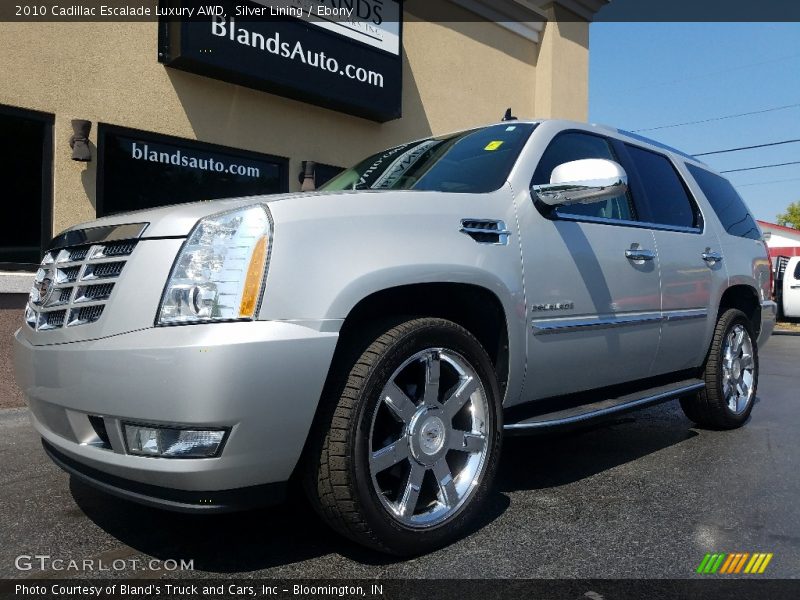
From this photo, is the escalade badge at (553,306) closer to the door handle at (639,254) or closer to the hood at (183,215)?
the door handle at (639,254)

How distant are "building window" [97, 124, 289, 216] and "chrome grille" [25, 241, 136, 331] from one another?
3.98 meters

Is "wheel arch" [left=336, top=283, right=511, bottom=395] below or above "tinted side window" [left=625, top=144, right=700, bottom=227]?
below

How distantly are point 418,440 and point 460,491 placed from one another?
32 cm

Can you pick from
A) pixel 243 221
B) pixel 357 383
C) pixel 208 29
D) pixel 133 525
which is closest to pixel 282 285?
pixel 243 221

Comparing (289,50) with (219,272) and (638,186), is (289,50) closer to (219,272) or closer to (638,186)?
(638,186)

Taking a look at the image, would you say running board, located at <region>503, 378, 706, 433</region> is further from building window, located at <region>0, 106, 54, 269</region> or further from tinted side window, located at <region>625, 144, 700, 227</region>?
building window, located at <region>0, 106, 54, 269</region>

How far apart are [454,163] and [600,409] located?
1.39 meters

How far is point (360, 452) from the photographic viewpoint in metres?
2.26

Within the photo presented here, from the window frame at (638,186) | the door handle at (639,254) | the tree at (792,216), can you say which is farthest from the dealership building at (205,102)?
the tree at (792,216)

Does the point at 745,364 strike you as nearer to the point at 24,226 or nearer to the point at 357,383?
the point at 357,383

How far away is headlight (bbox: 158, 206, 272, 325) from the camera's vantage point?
6.94 ft

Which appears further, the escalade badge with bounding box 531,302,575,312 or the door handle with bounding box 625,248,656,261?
the door handle with bounding box 625,248,656,261

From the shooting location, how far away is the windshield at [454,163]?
309 centimetres

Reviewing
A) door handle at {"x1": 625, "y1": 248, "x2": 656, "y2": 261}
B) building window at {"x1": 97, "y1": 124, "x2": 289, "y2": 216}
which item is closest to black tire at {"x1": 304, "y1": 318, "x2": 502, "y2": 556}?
door handle at {"x1": 625, "y1": 248, "x2": 656, "y2": 261}
